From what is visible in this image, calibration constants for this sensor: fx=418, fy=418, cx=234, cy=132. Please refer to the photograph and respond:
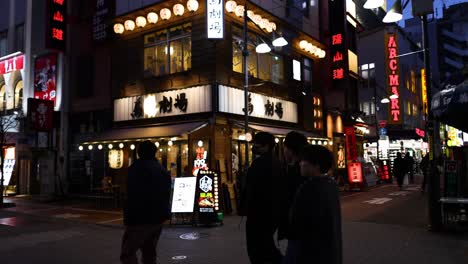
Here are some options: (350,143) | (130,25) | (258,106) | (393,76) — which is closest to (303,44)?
(258,106)

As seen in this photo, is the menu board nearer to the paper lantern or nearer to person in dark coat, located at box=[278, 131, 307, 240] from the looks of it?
person in dark coat, located at box=[278, 131, 307, 240]

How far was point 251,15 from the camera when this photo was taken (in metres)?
18.4

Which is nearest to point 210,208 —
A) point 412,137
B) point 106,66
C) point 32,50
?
point 106,66

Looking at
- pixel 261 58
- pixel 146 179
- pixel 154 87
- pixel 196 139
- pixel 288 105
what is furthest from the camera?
pixel 288 105

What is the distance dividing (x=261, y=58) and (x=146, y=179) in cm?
1589

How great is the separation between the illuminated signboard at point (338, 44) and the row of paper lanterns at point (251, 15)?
253 inches

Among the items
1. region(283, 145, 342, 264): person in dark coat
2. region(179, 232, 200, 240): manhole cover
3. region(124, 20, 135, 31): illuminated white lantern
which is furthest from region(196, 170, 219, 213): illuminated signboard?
region(124, 20, 135, 31): illuminated white lantern

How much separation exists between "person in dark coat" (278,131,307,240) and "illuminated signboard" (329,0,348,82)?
20945 millimetres

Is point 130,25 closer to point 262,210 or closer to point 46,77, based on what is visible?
point 46,77

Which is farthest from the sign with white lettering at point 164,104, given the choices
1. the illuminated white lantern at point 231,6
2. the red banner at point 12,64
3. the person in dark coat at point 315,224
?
the person in dark coat at point 315,224

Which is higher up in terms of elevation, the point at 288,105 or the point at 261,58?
the point at 261,58

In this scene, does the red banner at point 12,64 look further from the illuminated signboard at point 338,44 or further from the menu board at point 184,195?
the illuminated signboard at point 338,44

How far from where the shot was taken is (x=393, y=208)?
576 inches

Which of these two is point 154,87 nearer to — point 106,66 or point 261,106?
point 106,66
